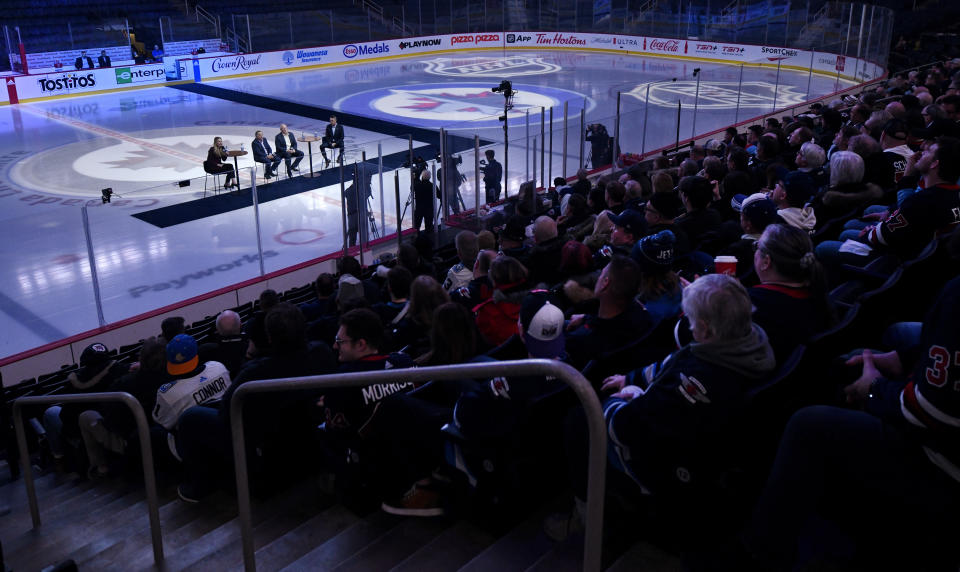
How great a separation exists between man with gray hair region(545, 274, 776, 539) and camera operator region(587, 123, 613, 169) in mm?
10632

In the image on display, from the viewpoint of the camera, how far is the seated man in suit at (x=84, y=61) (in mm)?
26109

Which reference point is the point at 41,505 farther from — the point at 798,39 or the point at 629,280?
the point at 798,39

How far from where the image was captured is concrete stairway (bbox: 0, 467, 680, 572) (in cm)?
277

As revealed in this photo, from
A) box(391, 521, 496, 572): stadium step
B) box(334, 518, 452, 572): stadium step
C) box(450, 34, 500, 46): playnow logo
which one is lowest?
box(334, 518, 452, 572): stadium step

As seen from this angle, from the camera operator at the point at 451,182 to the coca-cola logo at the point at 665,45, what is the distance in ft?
73.6

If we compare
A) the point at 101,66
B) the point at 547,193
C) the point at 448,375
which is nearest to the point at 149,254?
the point at 547,193

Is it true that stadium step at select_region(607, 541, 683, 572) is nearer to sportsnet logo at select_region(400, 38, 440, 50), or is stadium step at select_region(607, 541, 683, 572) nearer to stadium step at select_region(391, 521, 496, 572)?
stadium step at select_region(391, 521, 496, 572)

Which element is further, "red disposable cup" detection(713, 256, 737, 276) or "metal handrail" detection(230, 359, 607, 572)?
"red disposable cup" detection(713, 256, 737, 276)

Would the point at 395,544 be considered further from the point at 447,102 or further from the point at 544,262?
the point at 447,102

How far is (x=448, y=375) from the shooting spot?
2.02m

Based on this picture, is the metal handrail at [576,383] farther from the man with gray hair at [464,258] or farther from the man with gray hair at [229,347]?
the man with gray hair at [464,258]

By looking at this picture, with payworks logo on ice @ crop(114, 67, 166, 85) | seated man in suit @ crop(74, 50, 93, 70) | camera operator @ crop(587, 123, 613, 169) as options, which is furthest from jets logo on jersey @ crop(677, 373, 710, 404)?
seated man in suit @ crop(74, 50, 93, 70)

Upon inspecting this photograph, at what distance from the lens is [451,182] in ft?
35.2

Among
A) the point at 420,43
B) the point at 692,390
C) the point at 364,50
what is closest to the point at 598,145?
the point at 692,390
